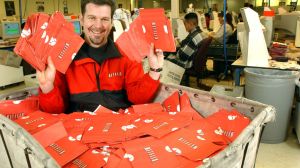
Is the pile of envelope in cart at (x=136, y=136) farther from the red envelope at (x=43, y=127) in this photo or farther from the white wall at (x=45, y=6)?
the white wall at (x=45, y=6)

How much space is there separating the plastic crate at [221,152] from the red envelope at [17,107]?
33cm

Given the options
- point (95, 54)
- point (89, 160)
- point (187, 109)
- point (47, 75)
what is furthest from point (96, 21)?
point (89, 160)

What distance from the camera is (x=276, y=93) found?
2748 mm

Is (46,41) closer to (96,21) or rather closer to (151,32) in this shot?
(96,21)

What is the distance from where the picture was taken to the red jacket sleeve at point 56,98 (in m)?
1.68

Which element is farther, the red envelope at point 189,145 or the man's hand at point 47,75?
the man's hand at point 47,75

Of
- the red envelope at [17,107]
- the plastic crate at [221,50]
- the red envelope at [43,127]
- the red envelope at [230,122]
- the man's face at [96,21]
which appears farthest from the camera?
the plastic crate at [221,50]

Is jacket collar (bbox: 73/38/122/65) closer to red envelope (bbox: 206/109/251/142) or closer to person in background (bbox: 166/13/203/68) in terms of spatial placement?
red envelope (bbox: 206/109/251/142)

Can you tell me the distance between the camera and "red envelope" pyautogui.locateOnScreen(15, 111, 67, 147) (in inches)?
48.6

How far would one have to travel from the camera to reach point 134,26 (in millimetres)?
1592

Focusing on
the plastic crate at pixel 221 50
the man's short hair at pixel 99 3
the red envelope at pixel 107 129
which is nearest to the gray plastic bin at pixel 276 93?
the man's short hair at pixel 99 3

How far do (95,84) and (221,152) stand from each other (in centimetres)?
111

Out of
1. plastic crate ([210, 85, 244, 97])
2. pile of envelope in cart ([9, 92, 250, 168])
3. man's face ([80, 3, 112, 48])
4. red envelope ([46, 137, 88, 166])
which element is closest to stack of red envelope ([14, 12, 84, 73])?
man's face ([80, 3, 112, 48])

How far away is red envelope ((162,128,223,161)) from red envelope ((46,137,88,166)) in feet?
1.20
